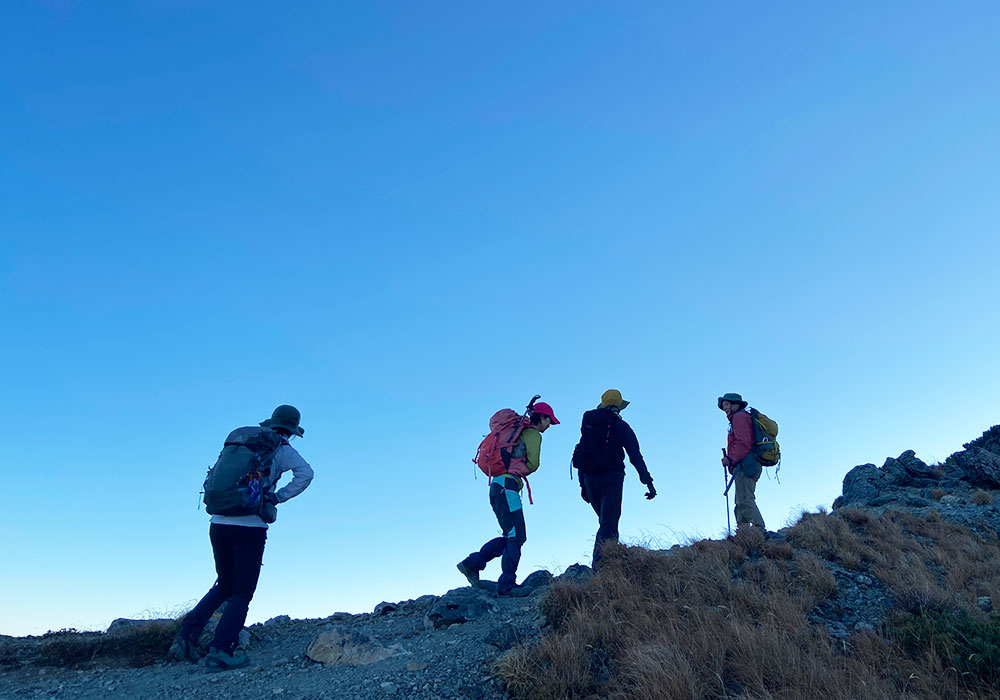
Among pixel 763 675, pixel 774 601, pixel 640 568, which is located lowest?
pixel 763 675

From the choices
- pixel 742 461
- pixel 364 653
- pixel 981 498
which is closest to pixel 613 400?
pixel 742 461

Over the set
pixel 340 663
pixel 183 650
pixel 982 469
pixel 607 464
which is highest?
pixel 982 469

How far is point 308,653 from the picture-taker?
6.89 meters

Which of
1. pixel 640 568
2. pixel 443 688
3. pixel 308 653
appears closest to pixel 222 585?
pixel 308 653

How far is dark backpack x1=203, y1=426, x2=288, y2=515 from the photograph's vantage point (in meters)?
6.37

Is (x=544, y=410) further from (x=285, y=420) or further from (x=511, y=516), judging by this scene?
(x=285, y=420)

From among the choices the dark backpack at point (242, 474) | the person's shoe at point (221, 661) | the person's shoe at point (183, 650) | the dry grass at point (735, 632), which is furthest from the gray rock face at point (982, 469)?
the person's shoe at point (183, 650)

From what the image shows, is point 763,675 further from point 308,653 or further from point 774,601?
point 308,653

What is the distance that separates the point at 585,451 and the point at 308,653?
392 centimetres

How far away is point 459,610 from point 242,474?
2686 millimetres

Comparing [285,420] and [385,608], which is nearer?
[285,420]

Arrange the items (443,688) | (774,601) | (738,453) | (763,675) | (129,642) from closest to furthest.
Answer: (763,675) < (443,688) < (774,601) < (129,642) < (738,453)

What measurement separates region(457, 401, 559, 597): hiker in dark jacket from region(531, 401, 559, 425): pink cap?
95 millimetres

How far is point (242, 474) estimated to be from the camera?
6434 mm
